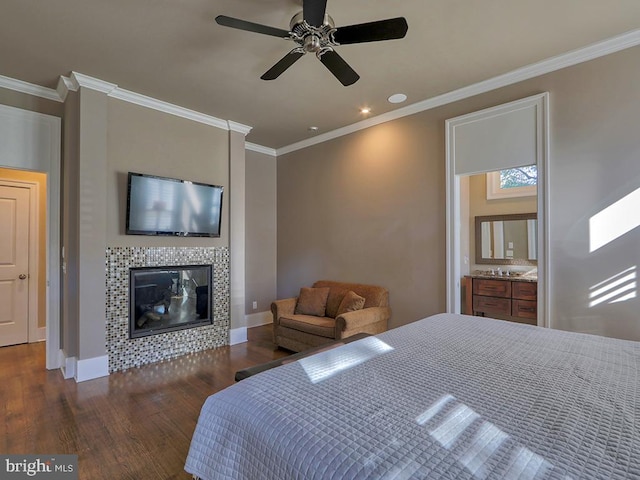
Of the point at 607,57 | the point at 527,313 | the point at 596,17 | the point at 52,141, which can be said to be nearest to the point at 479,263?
the point at 527,313

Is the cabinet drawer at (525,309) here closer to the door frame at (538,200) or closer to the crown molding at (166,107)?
the door frame at (538,200)

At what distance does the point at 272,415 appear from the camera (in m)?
1.03

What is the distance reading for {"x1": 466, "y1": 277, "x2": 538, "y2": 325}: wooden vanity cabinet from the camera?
13.4 feet

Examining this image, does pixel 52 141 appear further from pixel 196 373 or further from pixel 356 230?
pixel 356 230

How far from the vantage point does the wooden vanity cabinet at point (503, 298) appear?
409 centimetres

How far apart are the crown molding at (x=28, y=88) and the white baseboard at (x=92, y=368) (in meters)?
2.77

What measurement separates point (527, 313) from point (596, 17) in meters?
3.20

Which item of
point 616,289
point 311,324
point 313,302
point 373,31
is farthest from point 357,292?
point 373,31

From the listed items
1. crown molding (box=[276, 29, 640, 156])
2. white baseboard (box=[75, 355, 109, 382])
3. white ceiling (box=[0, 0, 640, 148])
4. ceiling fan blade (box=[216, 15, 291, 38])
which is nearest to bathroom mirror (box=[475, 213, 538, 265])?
crown molding (box=[276, 29, 640, 156])

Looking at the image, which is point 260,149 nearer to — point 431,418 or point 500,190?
point 500,190

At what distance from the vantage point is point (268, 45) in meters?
2.61

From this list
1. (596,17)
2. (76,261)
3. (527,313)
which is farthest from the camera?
(527,313)

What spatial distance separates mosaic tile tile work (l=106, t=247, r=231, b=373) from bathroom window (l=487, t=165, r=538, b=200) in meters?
3.97

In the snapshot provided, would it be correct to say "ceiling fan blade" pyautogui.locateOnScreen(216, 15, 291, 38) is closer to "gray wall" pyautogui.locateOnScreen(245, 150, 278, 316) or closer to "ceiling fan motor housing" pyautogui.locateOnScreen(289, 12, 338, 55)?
"ceiling fan motor housing" pyautogui.locateOnScreen(289, 12, 338, 55)
